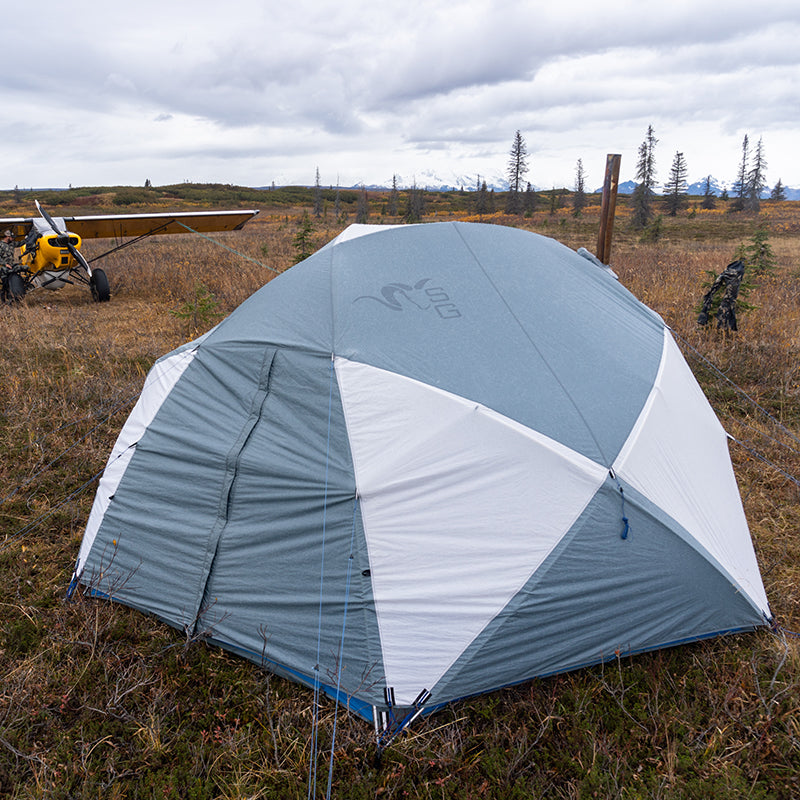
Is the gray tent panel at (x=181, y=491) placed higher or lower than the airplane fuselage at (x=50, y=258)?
lower

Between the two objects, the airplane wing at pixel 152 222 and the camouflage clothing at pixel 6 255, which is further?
the airplane wing at pixel 152 222

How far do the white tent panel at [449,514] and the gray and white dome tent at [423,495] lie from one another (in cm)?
1

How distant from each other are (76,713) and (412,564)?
1827 mm

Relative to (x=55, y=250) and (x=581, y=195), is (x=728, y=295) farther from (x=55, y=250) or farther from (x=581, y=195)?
(x=581, y=195)

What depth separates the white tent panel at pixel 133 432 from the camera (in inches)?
140

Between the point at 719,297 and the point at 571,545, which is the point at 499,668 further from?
the point at 719,297

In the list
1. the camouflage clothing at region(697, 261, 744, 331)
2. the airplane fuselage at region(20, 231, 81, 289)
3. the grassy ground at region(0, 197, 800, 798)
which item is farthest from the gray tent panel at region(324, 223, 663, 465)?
the airplane fuselage at region(20, 231, 81, 289)

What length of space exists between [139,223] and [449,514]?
14080mm

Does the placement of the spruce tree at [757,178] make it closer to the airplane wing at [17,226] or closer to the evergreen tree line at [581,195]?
the evergreen tree line at [581,195]

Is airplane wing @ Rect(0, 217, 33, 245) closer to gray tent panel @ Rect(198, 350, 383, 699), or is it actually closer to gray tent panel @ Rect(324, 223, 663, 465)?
gray tent panel @ Rect(324, 223, 663, 465)

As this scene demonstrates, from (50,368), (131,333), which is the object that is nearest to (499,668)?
(50,368)

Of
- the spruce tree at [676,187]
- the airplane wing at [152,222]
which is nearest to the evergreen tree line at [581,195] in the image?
the spruce tree at [676,187]

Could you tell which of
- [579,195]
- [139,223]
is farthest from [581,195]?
[139,223]

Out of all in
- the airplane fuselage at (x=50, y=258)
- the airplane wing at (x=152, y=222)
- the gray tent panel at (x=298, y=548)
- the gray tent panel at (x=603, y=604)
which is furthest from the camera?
the airplane wing at (x=152, y=222)
